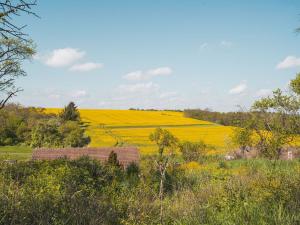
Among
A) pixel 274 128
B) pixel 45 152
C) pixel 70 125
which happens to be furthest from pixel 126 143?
pixel 274 128

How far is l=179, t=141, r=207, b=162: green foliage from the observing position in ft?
111

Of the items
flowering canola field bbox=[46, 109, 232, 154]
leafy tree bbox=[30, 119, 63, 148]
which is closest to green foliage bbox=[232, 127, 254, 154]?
flowering canola field bbox=[46, 109, 232, 154]

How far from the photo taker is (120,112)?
85125mm

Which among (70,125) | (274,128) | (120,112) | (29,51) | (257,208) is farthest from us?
(120,112)

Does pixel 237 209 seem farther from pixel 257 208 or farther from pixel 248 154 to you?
pixel 248 154

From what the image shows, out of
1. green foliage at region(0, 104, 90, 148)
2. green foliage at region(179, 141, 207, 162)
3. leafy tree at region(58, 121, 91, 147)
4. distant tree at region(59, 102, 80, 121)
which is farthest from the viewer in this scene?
distant tree at region(59, 102, 80, 121)

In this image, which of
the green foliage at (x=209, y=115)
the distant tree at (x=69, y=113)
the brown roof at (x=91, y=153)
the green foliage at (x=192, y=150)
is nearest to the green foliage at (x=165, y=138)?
the green foliage at (x=192, y=150)

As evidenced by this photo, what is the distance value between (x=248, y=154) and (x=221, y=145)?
10514 millimetres

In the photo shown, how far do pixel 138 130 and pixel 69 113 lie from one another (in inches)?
436

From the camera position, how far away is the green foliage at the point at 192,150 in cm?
3369

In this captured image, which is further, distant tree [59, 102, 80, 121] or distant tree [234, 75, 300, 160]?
distant tree [59, 102, 80, 121]

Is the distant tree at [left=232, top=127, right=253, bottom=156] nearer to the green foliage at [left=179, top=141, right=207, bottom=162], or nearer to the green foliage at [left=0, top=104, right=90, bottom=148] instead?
the green foliage at [left=179, top=141, right=207, bottom=162]

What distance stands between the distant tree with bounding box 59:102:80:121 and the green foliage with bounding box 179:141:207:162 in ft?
94.1

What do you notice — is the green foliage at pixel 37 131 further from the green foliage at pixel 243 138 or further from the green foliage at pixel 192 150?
the green foliage at pixel 243 138
